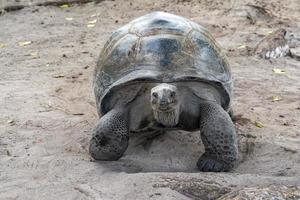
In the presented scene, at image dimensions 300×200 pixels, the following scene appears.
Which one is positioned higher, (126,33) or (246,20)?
(126,33)

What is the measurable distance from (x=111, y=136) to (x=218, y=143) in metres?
0.63

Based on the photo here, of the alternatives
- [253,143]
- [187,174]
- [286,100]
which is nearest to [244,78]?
[286,100]

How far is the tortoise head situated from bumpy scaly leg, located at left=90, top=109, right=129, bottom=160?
0.28 meters

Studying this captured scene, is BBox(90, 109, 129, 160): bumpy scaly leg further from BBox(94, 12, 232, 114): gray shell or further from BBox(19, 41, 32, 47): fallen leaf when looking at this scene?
BBox(19, 41, 32, 47): fallen leaf

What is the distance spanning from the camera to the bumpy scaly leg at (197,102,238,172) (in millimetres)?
3359

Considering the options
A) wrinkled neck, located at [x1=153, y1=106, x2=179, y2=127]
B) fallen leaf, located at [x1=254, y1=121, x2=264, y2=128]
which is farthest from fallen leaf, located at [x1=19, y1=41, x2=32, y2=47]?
wrinkled neck, located at [x1=153, y1=106, x2=179, y2=127]

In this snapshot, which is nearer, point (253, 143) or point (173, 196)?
point (173, 196)

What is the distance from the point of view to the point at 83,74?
5.43 metres

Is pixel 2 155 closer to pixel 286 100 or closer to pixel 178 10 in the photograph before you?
pixel 286 100

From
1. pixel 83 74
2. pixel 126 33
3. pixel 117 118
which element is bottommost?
pixel 83 74

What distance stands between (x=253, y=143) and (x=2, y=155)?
1614 mm

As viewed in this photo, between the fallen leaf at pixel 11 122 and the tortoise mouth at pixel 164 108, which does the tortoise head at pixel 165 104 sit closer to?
the tortoise mouth at pixel 164 108

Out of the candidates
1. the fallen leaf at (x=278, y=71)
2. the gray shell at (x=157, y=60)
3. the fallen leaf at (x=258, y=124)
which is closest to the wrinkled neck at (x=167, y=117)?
the gray shell at (x=157, y=60)

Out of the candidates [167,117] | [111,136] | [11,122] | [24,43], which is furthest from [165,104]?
[24,43]
